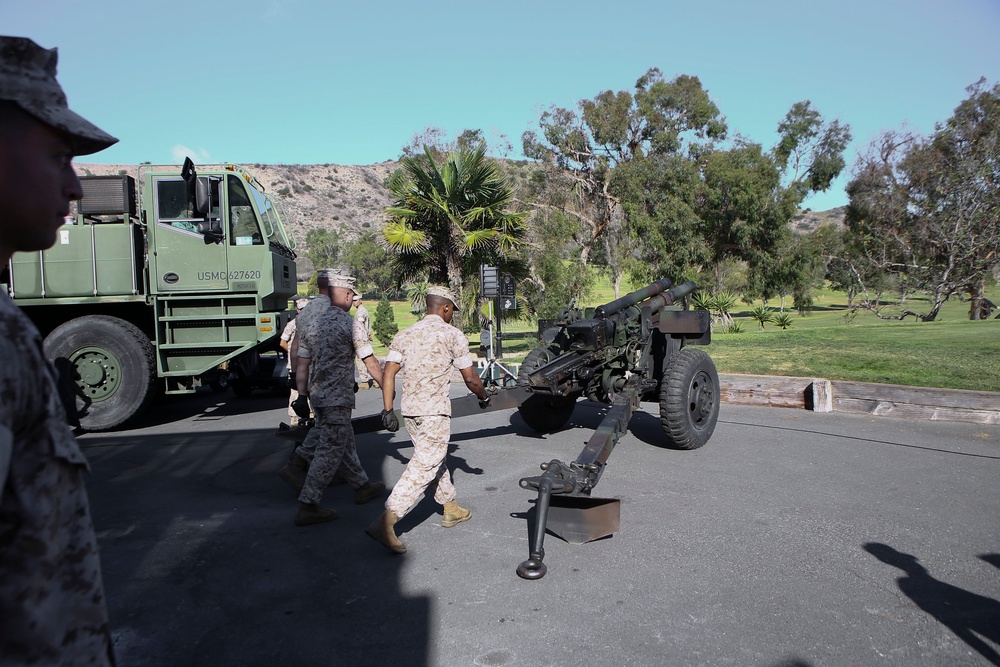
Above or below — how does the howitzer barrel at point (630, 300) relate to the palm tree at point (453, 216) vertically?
below

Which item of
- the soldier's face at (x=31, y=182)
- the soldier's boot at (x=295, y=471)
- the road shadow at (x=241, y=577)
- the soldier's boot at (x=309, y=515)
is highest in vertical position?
the soldier's face at (x=31, y=182)

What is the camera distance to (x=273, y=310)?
9078mm

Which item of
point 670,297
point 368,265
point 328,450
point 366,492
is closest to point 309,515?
point 328,450

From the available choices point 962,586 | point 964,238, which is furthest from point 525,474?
point 964,238

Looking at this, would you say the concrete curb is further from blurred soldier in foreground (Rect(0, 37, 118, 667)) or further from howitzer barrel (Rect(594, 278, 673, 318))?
blurred soldier in foreground (Rect(0, 37, 118, 667))

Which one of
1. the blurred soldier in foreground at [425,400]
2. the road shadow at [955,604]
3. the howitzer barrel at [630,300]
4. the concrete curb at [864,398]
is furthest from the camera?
the concrete curb at [864,398]

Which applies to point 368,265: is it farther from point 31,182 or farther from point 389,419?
point 31,182

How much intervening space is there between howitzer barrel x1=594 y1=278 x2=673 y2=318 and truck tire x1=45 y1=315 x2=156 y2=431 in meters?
5.57

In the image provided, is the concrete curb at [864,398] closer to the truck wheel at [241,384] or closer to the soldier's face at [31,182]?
the truck wheel at [241,384]

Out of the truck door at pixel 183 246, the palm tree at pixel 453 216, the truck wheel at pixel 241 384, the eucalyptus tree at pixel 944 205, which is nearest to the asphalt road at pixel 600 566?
the truck door at pixel 183 246

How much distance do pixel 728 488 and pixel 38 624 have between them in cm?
535

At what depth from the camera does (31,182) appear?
4.03 ft

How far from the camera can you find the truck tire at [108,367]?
8.39m

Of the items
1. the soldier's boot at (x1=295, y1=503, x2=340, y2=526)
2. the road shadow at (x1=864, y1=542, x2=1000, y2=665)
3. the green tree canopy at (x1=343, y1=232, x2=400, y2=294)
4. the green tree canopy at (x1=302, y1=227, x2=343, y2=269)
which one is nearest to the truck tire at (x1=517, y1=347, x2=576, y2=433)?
the soldier's boot at (x1=295, y1=503, x2=340, y2=526)
